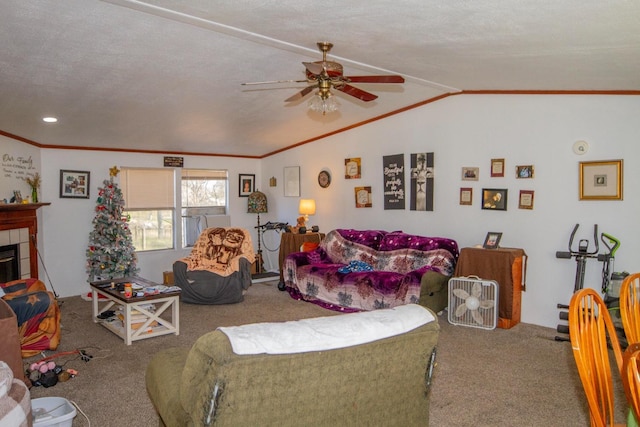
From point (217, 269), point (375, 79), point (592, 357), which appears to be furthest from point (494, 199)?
point (592, 357)

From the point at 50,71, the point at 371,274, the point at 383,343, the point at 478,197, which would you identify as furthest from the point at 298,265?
the point at 383,343

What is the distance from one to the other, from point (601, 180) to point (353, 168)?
3205mm

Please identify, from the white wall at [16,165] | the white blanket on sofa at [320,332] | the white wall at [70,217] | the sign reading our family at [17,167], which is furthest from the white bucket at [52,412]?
the white wall at [70,217]

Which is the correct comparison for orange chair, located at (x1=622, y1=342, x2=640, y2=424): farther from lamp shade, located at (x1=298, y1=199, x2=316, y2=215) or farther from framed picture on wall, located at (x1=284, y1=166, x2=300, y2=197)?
framed picture on wall, located at (x1=284, y1=166, x2=300, y2=197)

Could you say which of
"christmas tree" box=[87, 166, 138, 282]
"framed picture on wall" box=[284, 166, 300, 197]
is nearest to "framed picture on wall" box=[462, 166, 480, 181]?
"framed picture on wall" box=[284, 166, 300, 197]

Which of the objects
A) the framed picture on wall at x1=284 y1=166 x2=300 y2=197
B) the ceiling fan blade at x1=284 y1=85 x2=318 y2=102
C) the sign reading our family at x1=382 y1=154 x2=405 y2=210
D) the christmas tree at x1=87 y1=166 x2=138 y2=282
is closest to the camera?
the ceiling fan blade at x1=284 y1=85 x2=318 y2=102

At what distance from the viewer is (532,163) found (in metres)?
4.86

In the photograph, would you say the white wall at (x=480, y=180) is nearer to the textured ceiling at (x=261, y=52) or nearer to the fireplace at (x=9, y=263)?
the textured ceiling at (x=261, y=52)

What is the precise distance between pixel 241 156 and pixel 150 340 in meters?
4.47

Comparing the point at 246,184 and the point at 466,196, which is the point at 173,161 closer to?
the point at 246,184

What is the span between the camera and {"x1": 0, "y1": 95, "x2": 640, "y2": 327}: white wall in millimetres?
4391

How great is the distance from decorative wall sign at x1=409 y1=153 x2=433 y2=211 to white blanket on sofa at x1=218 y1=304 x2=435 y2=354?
396 centimetres

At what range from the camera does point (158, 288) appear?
15.2 feet

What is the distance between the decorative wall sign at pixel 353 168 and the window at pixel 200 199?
242cm
